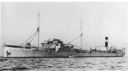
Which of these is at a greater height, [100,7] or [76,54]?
[100,7]

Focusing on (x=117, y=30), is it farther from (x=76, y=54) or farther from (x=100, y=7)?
(x=76, y=54)

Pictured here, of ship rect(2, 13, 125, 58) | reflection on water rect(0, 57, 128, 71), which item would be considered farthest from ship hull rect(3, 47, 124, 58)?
reflection on water rect(0, 57, 128, 71)

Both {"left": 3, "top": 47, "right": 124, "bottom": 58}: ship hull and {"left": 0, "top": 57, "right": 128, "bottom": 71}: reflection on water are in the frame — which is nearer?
{"left": 0, "top": 57, "right": 128, "bottom": 71}: reflection on water

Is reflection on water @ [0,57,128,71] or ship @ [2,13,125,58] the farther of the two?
ship @ [2,13,125,58]

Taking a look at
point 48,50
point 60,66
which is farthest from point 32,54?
point 60,66

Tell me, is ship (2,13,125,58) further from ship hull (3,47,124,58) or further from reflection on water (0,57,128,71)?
reflection on water (0,57,128,71)

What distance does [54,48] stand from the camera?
3378 cm

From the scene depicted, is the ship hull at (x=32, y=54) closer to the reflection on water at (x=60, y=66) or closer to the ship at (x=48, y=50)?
the ship at (x=48, y=50)

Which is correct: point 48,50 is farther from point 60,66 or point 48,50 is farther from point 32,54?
point 60,66

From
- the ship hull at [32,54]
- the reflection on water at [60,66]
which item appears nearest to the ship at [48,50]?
the ship hull at [32,54]

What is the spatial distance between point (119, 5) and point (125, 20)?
132 centimetres

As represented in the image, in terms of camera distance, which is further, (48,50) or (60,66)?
(48,50)

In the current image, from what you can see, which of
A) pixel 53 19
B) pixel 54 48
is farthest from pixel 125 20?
pixel 54 48

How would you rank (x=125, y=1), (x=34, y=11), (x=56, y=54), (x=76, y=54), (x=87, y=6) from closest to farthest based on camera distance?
(x=125, y=1)
(x=87, y=6)
(x=34, y=11)
(x=56, y=54)
(x=76, y=54)
